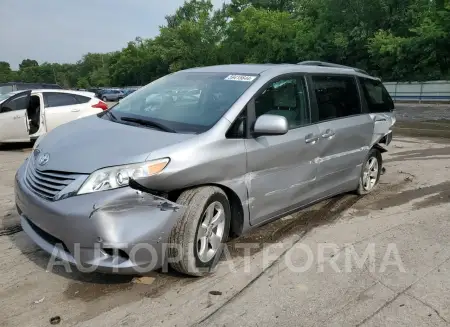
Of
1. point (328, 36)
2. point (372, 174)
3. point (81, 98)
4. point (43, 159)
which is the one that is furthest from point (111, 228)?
point (328, 36)

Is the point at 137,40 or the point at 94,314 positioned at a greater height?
the point at 137,40

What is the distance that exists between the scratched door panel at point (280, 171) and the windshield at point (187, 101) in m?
0.45

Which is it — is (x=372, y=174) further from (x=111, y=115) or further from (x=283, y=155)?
(x=111, y=115)

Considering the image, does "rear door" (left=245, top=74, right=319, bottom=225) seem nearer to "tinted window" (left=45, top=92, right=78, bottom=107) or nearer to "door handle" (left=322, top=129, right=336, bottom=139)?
"door handle" (left=322, top=129, right=336, bottom=139)

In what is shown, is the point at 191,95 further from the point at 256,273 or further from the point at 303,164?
the point at 256,273

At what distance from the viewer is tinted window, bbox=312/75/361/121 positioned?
4535mm

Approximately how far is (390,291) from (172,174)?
6.05 feet

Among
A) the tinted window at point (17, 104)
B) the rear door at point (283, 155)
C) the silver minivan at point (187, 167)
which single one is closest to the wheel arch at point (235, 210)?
the silver minivan at point (187, 167)

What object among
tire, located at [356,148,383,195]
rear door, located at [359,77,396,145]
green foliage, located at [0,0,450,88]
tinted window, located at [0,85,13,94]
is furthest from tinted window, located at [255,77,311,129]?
green foliage, located at [0,0,450,88]

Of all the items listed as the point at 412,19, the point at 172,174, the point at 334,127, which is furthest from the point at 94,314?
the point at 412,19

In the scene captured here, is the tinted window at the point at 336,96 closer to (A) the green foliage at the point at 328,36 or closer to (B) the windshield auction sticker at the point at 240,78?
(B) the windshield auction sticker at the point at 240,78

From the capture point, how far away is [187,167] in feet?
10.3

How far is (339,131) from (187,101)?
1807 mm

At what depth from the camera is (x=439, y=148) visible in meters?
9.53
